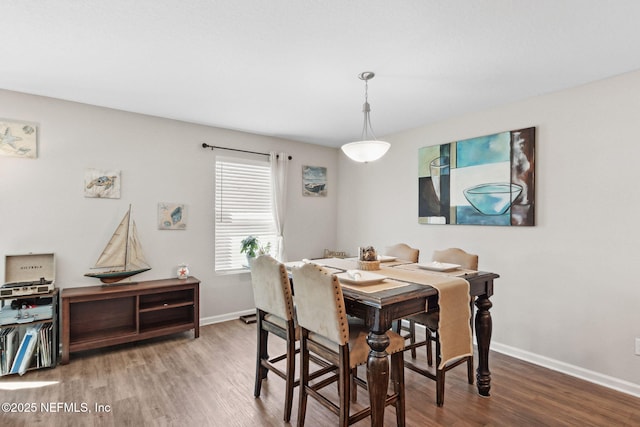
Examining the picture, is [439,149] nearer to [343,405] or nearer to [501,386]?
[501,386]

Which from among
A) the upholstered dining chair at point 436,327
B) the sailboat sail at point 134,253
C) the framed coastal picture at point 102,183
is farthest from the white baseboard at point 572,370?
the framed coastal picture at point 102,183

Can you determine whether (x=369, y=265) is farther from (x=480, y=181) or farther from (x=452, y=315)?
(x=480, y=181)

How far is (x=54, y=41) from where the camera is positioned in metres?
2.18

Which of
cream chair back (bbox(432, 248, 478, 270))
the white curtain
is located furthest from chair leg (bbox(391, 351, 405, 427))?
the white curtain

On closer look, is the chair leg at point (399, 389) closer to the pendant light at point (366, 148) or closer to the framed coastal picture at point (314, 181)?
the pendant light at point (366, 148)

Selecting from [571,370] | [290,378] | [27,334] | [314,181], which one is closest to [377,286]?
[290,378]

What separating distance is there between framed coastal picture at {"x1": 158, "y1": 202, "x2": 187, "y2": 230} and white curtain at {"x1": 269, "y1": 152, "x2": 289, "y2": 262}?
121 centimetres

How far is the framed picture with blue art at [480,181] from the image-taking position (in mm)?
3146

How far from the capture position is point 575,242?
287cm

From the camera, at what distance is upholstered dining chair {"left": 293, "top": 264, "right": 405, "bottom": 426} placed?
6.15 ft

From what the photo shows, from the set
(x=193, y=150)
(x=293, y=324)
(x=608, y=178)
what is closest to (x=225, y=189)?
(x=193, y=150)

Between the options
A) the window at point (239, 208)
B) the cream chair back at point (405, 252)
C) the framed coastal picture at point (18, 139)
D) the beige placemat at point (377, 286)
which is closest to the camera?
the beige placemat at point (377, 286)

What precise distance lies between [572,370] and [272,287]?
2.70m

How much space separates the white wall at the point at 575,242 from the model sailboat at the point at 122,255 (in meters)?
3.53
